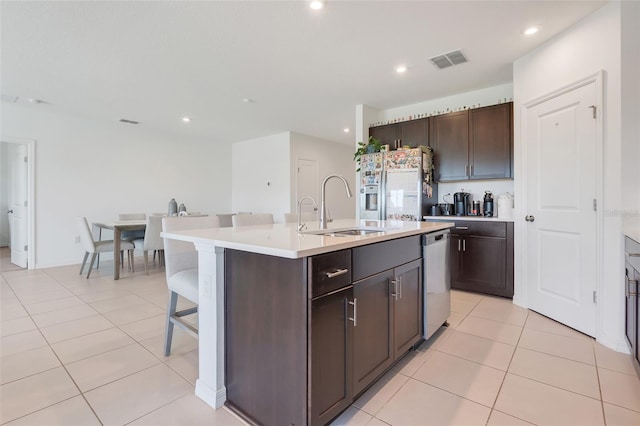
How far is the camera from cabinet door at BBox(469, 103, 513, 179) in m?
3.56

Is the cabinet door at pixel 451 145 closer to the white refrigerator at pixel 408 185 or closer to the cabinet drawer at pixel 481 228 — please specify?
the white refrigerator at pixel 408 185

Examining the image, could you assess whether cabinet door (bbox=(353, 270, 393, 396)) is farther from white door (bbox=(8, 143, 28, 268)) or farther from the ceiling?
white door (bbox=(8, 143, 28, 268))

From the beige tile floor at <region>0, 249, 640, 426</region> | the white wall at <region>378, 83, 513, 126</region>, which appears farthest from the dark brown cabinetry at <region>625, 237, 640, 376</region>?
the white wall at <region>378, 83, 513, 126</region>

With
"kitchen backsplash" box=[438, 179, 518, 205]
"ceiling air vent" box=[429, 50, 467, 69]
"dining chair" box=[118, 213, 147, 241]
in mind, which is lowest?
"dining chair" box=[118, 213, 147, 241]

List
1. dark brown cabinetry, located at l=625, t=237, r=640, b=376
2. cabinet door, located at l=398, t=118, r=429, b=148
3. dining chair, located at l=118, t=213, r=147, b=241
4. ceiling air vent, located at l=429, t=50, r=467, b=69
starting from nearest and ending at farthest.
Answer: dark brown cabinetry, located at l=625, t=237, r=640, b=376 → ceiling air vent, located at l=429, t=50, r=467, b=69 → cabinet door, located at l=398, t=118, r=429, b=148 → dining chair, located at l=118, t=213, r=147, b=241

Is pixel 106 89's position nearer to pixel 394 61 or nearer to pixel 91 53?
pixel 91 53

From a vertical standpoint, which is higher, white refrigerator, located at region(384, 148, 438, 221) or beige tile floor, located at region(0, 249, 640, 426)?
white refrigerator, located at region(384, 148, 438, 221)

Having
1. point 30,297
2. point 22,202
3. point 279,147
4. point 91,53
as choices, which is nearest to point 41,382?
point 30,297

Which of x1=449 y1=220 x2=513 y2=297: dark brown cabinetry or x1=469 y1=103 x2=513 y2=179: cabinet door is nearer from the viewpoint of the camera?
x1=449 y1=220 x2=513 y2=297: dark brown cabinetry

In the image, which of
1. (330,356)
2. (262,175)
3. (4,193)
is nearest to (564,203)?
(330,356)

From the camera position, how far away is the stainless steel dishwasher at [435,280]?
2.18 metres

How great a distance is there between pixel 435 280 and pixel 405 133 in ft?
8.82

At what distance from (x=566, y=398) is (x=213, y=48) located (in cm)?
371

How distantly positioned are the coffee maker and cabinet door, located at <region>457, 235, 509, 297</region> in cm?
48
